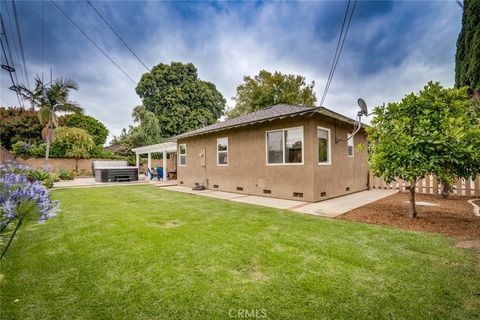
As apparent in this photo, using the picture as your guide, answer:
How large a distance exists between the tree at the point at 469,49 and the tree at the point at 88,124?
31.8m

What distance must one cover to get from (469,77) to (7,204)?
50.3 ft

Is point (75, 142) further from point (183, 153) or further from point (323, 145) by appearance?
point (323, 145)

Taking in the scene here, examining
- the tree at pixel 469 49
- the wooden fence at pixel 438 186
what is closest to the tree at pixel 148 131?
the wooden fence at pixel 438 186

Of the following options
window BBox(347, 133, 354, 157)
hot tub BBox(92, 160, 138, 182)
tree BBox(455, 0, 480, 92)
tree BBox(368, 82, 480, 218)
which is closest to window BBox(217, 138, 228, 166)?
window BBox(347, 133, 354, 157)

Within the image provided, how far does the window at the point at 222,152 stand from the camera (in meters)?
9.45

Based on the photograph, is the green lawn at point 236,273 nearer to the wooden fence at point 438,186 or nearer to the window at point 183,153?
the wooden fence at point 438,186

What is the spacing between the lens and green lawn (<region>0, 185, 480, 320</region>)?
177cm

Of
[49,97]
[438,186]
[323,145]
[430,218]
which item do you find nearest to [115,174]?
[49,97]

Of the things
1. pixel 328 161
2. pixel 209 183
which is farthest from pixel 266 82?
pixel 328 161

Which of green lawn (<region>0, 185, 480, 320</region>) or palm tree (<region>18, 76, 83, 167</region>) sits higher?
palm tree (<region>18, 76, 83, 167</region>)

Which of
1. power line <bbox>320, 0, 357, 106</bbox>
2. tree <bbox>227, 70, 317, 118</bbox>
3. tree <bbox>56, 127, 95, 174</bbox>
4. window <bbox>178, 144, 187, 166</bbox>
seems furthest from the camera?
tree <bbox>227, 70, 317, 118</bbox>

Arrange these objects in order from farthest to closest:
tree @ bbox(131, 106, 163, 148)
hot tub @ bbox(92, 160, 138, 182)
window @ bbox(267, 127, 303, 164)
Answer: tree @ bbox(131, 106, 163, 148) < hot tub @ bbox(92, 160, 138, 182) < window @ bbox(267, 127, 303, 164)

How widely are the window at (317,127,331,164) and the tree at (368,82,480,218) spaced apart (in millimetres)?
2418

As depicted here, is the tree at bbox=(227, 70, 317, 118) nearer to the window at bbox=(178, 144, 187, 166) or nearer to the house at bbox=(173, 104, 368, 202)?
the window at bbox=(178, 144, 187, 166)
